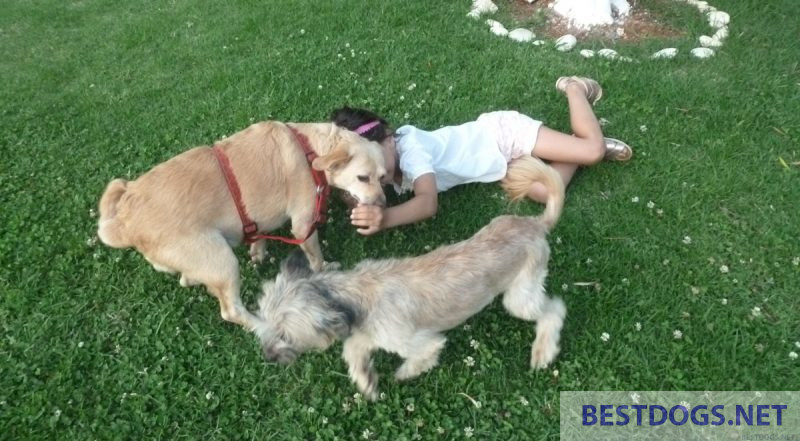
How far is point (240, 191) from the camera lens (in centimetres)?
396

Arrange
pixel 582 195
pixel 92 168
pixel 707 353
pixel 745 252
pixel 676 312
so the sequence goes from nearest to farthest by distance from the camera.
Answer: pixel 707 353 < pixel 676 312 < pixel 745 252 < pixel 582 195 < pixel 92 168

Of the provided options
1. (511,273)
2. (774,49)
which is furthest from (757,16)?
(511,273)

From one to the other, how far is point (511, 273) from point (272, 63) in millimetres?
4718

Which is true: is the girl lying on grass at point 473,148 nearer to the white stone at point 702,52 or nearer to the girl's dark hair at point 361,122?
the girl's dark hair at point 361,122

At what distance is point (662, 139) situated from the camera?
566cm

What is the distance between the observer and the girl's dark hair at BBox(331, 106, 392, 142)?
4.75 m

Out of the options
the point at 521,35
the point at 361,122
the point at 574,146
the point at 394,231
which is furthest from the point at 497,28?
the point at 394,231

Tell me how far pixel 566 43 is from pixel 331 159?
14.6ft

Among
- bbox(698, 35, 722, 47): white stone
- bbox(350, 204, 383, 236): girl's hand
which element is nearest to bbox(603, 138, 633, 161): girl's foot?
bbox(350, 204, 383, 236): girl's hand

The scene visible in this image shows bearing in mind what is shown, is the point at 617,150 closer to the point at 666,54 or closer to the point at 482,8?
the point at 666,54

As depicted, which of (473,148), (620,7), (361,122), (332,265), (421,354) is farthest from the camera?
(620,7)

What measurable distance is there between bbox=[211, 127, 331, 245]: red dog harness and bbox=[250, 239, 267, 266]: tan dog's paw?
0.35 metres

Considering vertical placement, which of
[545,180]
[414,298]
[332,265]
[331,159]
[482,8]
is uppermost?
[331,159]

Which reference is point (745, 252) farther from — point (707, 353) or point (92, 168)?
point (92, 168)
